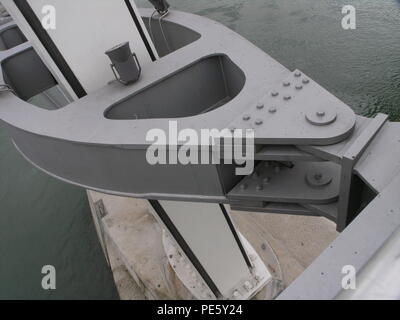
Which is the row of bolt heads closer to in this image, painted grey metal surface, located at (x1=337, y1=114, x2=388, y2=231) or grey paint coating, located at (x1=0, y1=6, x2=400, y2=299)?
grey paint coating, located at (x1=0, y1=6, x2=400, y2=299)

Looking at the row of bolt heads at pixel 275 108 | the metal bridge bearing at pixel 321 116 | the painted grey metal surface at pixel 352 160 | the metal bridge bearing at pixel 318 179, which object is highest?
the row of bolt heads at pixel 275 108

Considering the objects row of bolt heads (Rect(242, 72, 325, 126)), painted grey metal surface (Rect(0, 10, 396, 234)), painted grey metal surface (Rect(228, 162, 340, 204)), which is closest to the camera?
painted grey metal surface (Rect(0, 10, 396, 234))

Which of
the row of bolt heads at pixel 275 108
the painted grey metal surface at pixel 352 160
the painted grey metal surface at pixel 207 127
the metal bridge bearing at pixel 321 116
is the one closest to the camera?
the painted grey metal surface at pixel 352 160

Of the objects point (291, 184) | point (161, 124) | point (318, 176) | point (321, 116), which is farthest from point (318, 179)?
point (161, 124)

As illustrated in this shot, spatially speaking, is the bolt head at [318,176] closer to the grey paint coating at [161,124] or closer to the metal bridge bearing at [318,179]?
the metal bridge bearing at [318,179]

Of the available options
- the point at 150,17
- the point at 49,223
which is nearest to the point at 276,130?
the point at 150,17

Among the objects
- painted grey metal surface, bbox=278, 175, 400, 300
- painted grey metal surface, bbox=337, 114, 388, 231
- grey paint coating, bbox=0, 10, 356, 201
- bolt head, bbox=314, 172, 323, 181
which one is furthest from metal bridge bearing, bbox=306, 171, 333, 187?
painted grey metal surface, bbox=278, 175, 400, 300

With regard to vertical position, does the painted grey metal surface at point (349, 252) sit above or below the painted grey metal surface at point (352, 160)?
above

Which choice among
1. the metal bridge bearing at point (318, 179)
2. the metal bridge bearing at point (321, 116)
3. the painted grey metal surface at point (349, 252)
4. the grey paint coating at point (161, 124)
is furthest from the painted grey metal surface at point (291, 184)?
the painted grey metal surface at point (349, 252)

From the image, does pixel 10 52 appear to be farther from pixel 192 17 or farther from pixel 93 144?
pixel 93 144

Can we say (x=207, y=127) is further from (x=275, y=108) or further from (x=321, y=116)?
(x=321, y=116)

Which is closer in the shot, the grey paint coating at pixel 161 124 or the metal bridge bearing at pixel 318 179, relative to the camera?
the grey paint coating at pixel 161 124

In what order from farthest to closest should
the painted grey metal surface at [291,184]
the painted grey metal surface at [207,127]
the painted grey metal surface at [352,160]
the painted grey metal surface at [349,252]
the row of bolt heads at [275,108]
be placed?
the painted grey metal surface at [291,184] < the row of bolt heads at [275,108] < the painted grey metal surface at [207,127] < the painted grey metal surface at [352,160] < the painted grey metal surface at [349,252]
